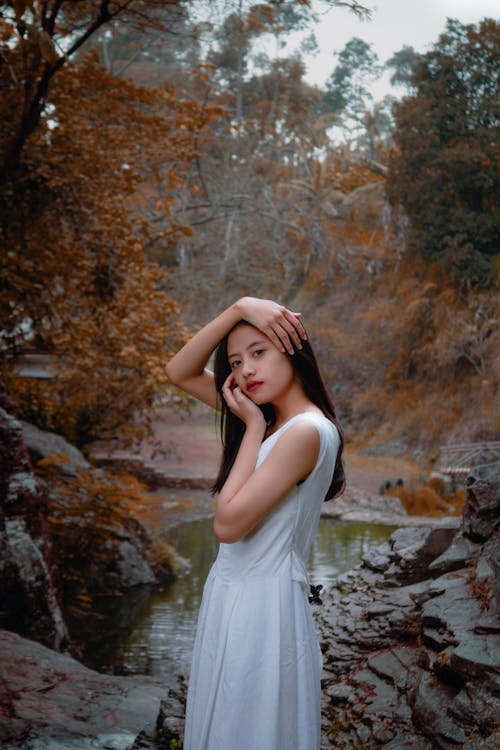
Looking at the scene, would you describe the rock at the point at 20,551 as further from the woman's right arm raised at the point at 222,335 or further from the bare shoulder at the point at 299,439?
the bare shoulder at the point at 299,439

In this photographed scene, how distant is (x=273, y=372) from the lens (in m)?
1.96

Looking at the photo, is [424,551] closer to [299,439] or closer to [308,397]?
[308,397]

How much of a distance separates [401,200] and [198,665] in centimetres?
1667

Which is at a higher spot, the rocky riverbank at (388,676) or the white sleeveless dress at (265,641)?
the white sleeveless dress at (265,641)

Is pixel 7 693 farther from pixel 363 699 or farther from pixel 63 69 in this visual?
pixel 63 69

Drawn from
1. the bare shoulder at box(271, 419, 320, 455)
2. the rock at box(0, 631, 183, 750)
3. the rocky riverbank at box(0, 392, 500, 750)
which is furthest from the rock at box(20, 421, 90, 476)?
the bare shoulder at box(271, 419, 320, 455)

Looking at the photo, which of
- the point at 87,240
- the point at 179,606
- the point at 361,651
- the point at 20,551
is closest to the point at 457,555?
the point at 361,651

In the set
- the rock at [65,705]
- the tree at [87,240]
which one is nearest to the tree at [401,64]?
the tree at [87,240]

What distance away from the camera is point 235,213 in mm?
15523

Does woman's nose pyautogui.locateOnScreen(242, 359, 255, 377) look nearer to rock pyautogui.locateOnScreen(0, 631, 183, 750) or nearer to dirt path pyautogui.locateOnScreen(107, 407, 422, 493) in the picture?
rock pyautogui.locateOnScreen(0, 631, 183, 750)

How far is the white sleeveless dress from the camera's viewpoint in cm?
172

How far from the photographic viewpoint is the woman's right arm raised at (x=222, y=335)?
1.91 m

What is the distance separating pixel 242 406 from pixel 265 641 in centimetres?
55

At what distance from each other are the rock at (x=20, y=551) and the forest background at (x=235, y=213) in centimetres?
166
